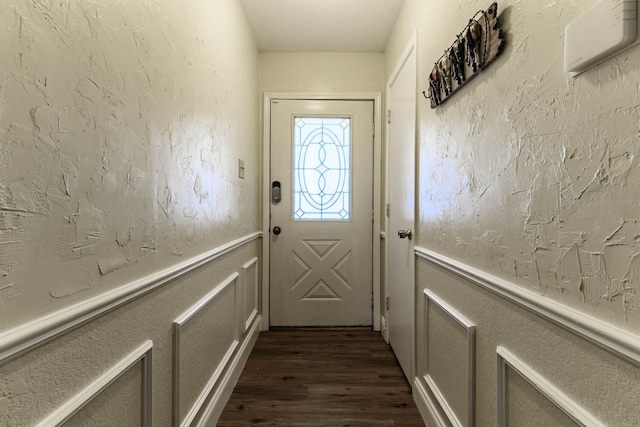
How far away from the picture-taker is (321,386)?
197 centimetres

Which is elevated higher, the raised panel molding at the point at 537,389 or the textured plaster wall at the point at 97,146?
the textured plaster wall at the point at 97,146

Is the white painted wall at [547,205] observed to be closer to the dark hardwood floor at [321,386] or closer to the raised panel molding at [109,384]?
the dark hardwood floor at [321,386]

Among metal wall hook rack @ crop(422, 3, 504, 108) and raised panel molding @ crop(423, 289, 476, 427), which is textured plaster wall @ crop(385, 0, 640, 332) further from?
raised panel molding @ crop(423, 289, 476, 427)

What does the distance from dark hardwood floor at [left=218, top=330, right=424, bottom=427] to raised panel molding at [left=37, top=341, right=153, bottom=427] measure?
821 millimetres

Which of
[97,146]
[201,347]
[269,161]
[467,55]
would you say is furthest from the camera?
[269,161]

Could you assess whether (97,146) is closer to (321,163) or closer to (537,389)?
(537,389)

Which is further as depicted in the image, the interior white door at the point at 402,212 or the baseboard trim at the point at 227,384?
the interior white door at the point at 402,212

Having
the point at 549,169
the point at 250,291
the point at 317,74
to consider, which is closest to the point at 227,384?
the point at 250,291

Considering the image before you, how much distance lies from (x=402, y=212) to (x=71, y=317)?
1816 millimetres

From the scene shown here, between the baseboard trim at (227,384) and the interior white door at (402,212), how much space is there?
3.45 ft

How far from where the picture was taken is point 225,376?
1.79m

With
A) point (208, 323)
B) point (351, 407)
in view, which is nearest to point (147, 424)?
point (208, 323)

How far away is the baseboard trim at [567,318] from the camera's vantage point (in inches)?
22.7

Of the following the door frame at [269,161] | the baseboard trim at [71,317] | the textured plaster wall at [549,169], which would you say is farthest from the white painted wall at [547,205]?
the door frame at [269,161]
